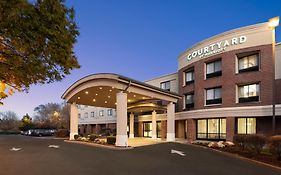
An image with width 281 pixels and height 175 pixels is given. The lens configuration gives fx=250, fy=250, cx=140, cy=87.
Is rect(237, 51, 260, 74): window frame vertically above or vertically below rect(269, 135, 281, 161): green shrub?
above

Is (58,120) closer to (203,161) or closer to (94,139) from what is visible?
(94,139)

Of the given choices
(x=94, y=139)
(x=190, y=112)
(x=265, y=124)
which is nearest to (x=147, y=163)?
(x=94, y=139)

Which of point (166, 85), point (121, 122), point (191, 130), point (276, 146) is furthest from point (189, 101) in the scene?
point (276, 146)

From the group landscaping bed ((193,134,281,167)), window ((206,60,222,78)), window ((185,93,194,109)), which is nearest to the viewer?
landscaping bed ((193,134,281,167))

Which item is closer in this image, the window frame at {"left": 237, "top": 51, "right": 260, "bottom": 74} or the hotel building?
the hotel building

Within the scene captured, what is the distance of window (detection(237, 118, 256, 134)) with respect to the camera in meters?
25.8

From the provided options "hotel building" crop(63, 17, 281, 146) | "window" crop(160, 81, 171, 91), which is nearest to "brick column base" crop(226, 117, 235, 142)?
"hotel building" crop(63, 17, 281, 146)

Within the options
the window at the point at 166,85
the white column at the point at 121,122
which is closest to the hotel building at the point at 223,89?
the white column at the point at 121,122

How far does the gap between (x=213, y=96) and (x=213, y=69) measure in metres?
3.18

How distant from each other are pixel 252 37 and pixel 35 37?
933 inches

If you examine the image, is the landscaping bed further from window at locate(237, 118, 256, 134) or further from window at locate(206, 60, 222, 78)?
Result: window at locate(206, 60, 222, 78)

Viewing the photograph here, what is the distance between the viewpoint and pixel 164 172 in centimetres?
1076

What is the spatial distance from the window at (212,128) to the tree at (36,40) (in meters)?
22.8

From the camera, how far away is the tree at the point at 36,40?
6.90m
